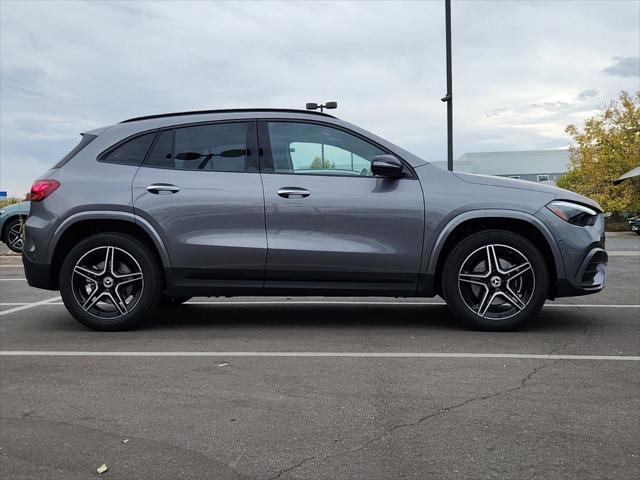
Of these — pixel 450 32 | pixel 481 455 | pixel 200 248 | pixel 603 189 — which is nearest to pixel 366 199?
pixel 200 248

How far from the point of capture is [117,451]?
2977 millimetres

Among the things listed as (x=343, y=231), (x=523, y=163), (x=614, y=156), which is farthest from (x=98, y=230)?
(x=523, y=163)

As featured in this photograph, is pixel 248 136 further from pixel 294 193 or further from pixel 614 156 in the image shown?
pixel 614 156

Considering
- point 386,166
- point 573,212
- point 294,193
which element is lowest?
point 573,212

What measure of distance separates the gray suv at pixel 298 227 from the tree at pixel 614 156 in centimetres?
3332

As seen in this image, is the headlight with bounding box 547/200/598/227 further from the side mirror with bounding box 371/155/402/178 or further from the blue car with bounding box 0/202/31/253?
the blue car with bounding box 0/202/31/253

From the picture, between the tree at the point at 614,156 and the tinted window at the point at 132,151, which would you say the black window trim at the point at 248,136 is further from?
the tree at the point at 614,156

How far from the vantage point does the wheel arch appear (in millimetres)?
5660

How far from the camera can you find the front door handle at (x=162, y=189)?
5.68 meters

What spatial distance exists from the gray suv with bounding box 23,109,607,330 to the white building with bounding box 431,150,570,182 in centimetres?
7398

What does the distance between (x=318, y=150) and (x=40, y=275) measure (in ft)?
8.54

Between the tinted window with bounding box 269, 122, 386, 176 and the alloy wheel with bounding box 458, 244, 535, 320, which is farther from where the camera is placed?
the tinted window with bounding box 269, 122, 386, 176

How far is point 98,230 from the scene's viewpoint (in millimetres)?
5867

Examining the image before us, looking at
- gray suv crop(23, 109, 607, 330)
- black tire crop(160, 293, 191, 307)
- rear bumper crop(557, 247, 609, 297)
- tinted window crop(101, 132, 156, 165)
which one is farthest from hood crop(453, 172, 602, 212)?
black tire crop(160, 293, 191, 307)
